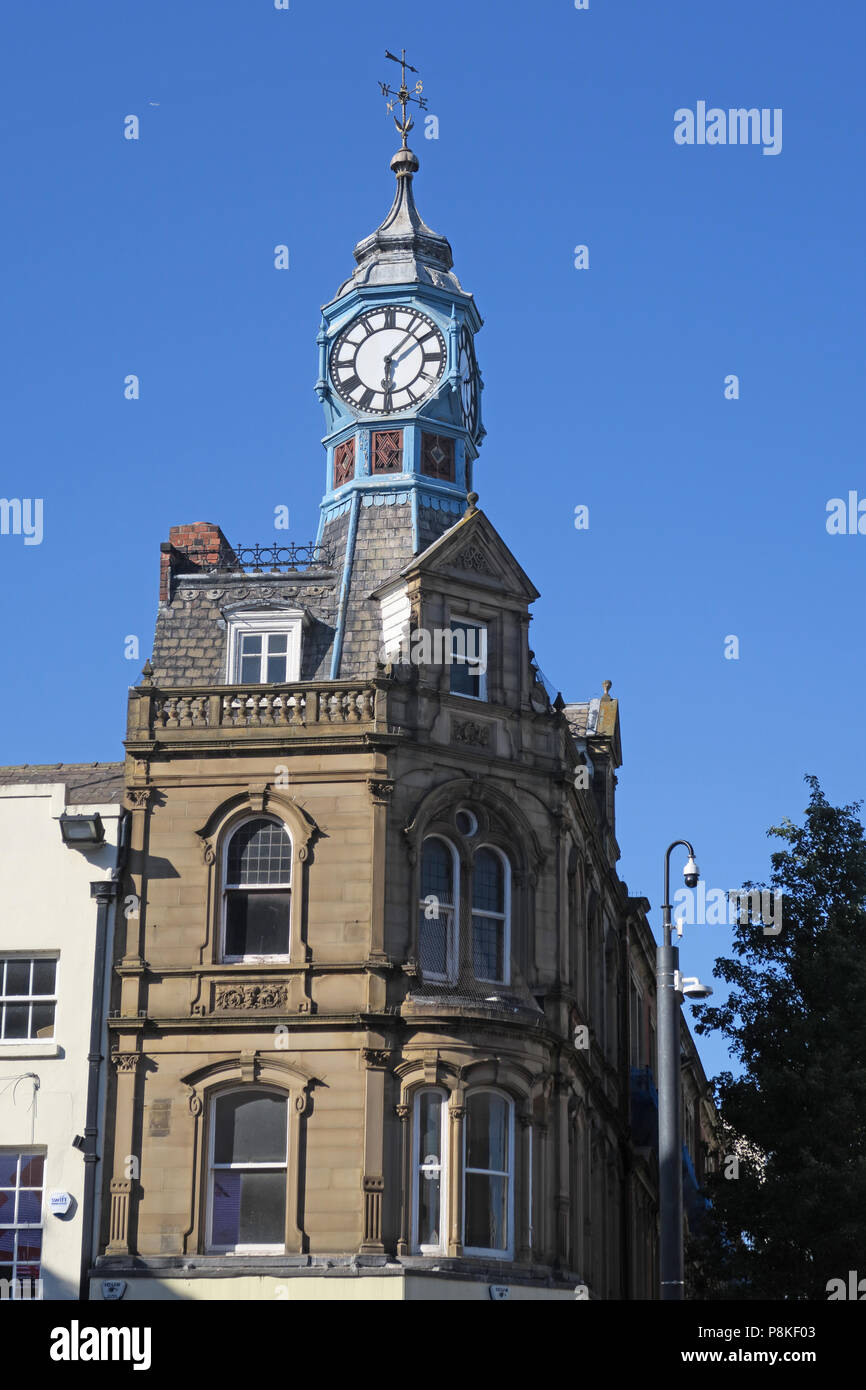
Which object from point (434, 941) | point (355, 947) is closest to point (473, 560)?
point (434, 941)

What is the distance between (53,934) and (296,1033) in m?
4.62

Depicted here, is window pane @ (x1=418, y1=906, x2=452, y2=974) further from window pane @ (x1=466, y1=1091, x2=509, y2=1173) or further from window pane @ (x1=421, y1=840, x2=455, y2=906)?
window pane @ (x1=466, y1=1091, x2=509, y2=1173)

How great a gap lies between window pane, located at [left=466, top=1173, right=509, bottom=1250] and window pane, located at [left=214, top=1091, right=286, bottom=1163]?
10.1 feet

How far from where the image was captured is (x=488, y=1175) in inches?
1308

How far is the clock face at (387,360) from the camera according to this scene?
134 ft

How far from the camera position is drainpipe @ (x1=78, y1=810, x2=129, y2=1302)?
32688 millimetres

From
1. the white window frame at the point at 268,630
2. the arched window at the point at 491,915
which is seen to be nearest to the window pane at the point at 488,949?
the arched window at the point at 491,915

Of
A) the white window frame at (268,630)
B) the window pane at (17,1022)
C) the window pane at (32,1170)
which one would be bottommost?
the window pane at (32,1170)

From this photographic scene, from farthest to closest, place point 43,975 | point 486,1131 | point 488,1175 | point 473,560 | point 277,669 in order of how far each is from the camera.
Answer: point 277,669 < point 473,560 < point 43,975 < point 486,1131 < point 488,1175

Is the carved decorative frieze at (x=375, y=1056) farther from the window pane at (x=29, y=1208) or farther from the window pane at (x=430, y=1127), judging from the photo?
the window pane at (x=29, y=1208)

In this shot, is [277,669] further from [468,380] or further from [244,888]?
[468,380]

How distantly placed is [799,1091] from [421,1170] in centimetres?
837
